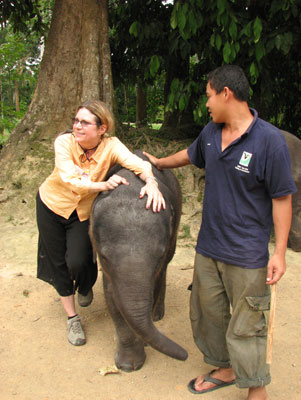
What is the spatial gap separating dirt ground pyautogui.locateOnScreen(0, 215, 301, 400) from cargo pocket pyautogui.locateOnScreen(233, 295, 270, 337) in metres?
0.65

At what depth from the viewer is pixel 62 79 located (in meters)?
7.06

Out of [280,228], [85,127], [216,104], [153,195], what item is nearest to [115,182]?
[153,195]

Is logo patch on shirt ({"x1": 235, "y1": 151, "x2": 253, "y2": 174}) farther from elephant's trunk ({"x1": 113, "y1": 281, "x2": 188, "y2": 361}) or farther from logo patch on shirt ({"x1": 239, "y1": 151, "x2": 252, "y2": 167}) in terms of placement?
elephant's trunk ({"x1": 113, "y1": 281, "x2": 188, "y2": 361})

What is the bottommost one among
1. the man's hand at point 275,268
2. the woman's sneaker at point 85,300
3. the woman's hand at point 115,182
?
the woman's sneaker at point 85,300

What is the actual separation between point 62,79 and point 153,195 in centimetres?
488

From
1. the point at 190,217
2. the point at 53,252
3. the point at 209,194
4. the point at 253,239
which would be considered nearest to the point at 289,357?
the point at 253,239

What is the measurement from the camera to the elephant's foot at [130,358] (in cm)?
333

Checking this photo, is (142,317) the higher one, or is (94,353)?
(142,317)

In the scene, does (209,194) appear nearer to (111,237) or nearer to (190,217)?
(111,237)

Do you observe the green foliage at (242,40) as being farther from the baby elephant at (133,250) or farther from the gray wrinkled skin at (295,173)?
the baby elephant at (133,250)

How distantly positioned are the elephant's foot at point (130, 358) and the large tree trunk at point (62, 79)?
173 inches

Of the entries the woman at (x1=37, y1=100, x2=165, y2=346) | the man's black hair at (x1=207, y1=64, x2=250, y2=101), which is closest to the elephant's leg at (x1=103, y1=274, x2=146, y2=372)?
the woman at (x1=37, y1=100, x2=165, y2=346)

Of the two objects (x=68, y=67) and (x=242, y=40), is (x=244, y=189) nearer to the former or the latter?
(x=242, y=40)

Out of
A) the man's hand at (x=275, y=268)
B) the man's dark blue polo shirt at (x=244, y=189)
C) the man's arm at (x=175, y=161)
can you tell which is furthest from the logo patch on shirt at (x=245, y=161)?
the man's arm at (x=175, y=161)
